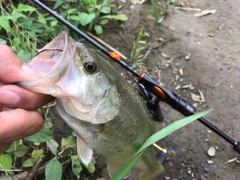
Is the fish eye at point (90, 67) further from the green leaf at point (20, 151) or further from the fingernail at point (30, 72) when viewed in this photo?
the green leaf at point (20, 151)

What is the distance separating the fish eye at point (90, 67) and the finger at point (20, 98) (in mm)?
177

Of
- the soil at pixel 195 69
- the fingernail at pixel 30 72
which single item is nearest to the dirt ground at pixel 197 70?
the soil at pixel 195 69

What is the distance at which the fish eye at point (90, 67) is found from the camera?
135cm

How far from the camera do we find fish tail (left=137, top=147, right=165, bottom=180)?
188 centimetres

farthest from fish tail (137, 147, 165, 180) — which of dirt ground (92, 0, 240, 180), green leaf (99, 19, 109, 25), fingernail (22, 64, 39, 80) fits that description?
green leaf (99, 19, 109, 25)

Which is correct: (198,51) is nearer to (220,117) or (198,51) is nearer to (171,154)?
(220,117)

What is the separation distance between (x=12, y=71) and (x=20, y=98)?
0.09m

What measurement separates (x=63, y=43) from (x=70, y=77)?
0.12 m

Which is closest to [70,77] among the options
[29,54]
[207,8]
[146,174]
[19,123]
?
[19,123]

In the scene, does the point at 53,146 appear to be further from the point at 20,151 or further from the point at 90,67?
the point at 90,67

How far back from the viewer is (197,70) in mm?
2906

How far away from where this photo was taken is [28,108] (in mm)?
1318

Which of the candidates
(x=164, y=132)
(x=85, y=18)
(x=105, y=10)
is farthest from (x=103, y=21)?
(x=164, y=132)

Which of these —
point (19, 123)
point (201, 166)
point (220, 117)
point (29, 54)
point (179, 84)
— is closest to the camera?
point (19, 123)
